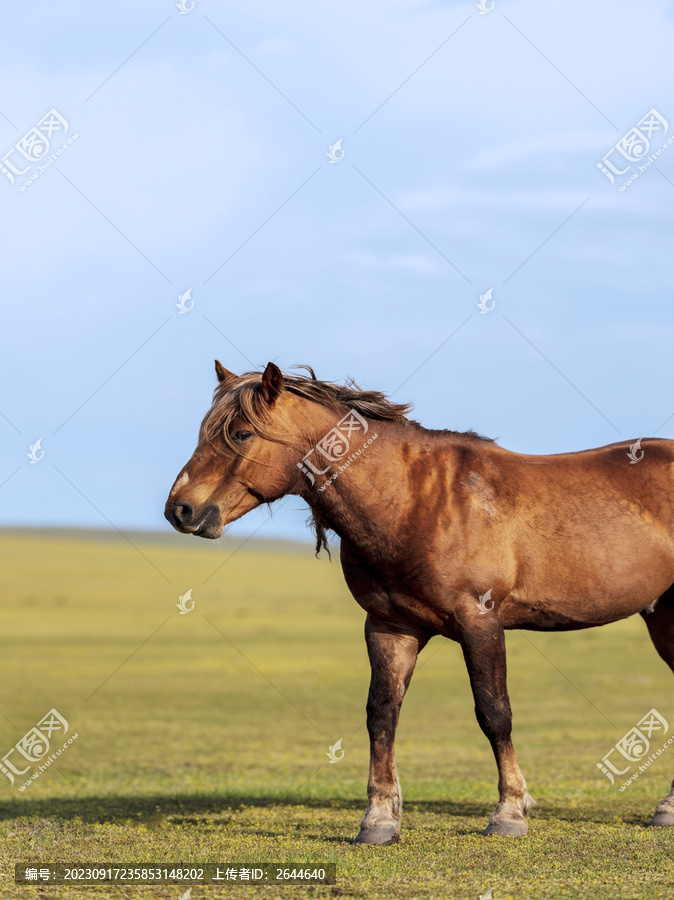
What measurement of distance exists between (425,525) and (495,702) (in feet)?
4.62

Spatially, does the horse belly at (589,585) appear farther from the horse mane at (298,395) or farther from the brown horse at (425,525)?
the horse mane at (298,395)

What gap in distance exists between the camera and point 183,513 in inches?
280

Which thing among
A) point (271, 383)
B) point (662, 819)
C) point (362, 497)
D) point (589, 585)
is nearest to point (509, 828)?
point (662, 819)

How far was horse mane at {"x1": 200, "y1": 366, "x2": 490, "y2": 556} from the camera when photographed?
23.9ft

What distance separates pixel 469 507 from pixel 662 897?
298cm

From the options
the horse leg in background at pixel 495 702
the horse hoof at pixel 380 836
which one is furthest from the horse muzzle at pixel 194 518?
the horse hoof at pixel 380 836

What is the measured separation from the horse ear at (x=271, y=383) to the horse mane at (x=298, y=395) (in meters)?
0.06

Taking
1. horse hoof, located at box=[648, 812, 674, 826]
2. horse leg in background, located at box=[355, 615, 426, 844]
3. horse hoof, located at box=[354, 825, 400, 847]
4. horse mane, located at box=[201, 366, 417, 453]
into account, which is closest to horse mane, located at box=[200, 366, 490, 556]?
horse mane, located at box=[201, 366, 417, 453]

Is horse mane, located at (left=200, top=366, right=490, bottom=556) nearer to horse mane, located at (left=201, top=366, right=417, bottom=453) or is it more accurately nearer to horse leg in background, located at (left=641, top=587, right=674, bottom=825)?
horse mane, located at (left=201, top=366, right=417, bottom=453)

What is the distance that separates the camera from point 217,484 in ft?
23.7

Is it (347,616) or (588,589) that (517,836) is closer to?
(588,589)

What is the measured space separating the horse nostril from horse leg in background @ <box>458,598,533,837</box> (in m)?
2.12

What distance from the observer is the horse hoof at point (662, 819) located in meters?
8.16

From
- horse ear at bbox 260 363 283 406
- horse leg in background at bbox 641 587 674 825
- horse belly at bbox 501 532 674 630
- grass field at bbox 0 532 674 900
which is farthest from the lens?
horse leg in background at bbox 641 587 674 825
